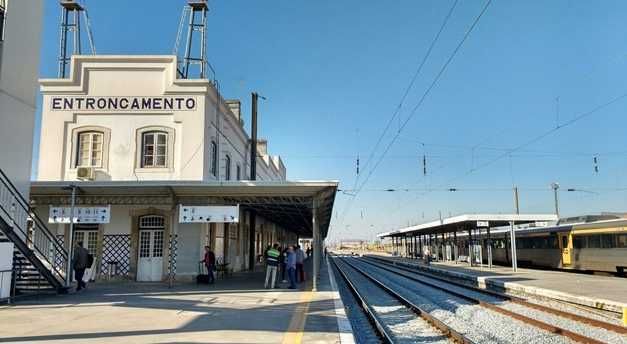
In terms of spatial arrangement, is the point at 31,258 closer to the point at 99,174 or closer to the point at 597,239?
the point at 99,174

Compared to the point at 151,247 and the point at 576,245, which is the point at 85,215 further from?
the point at 576,245

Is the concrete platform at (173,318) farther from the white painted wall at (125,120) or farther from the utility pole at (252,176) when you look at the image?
the utility pole at (252,176)

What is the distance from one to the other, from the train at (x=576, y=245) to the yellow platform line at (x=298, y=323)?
51.8 ft

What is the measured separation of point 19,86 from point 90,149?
762 centimetres

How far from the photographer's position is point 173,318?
9562 mm

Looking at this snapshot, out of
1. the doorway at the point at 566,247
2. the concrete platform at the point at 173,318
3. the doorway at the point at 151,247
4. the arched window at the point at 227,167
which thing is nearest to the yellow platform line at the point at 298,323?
the concrete platform at the point at 173,318

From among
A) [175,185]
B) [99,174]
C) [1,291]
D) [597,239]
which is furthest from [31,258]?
[597,239]

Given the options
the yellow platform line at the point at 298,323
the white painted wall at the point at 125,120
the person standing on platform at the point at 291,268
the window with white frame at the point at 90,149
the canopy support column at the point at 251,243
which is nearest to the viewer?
the yellow platform line at the point at 298,323

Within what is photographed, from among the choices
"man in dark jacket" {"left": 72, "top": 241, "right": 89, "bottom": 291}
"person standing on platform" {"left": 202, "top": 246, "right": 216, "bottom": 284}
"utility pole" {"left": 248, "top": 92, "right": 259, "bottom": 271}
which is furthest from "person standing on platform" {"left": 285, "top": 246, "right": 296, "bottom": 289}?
"utility pole" {"left": 248, "top": 92, "right": 259, "bottom": 271}

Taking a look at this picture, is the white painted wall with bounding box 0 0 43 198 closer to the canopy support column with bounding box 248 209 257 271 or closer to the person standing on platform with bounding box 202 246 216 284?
the person standing on platform with bounding box 202 246 216 284

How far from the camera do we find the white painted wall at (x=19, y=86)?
13125 mm

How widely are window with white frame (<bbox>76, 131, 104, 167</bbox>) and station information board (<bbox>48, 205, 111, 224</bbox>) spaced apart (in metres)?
3.61

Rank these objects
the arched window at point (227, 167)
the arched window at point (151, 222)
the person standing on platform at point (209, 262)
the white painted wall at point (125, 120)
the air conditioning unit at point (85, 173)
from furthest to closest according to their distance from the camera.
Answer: the arched window at point (227, 167)
the white painted wall at point (125, 120)
the air conditioning unit at point (85, 173)
the arched window at point (151, 222)
the person standing on platform at point (209, 262)

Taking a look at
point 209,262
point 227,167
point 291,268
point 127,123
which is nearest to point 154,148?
point 127,123
